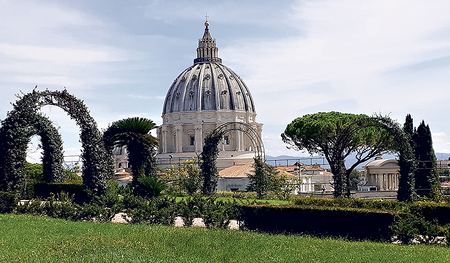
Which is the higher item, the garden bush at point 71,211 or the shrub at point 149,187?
the shrub at point 149,187

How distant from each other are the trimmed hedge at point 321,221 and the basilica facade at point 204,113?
73721mm

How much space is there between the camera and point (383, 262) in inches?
380

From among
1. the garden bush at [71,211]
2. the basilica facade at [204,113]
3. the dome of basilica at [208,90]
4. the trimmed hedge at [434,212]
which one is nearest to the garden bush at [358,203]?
the trimmed hedge at [434,212]

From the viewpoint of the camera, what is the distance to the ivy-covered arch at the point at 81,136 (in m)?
17.2

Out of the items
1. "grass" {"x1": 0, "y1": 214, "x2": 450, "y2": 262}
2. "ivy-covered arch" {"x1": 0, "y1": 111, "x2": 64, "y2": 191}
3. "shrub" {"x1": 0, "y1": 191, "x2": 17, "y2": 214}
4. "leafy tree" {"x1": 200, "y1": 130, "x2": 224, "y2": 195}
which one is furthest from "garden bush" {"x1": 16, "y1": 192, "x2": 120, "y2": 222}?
"leafy tree" {"x1": 200, "y1": 130, "x2": 224, "y2": 195}

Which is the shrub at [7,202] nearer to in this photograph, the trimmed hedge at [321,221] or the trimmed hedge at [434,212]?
the trimmed hedge at [321,221]

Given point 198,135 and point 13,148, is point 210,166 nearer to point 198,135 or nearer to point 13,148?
point 13,148

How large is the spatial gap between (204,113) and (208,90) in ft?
15.6

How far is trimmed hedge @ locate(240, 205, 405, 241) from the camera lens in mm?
12578

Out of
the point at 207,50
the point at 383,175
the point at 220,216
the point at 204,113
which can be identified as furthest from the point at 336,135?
the point at 207,50

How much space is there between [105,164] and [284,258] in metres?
10.8

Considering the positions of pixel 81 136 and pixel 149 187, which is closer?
pixel 81 136

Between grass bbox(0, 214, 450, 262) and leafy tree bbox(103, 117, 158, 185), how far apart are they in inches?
455

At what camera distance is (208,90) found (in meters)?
94.9
